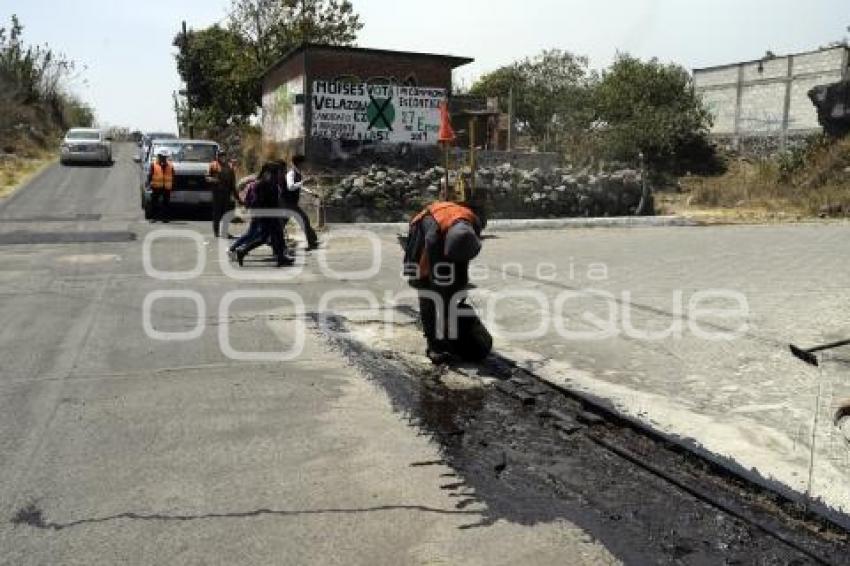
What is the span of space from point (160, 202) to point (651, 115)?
20.1 meters

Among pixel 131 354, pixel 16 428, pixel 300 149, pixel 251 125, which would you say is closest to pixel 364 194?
pixel 300 149

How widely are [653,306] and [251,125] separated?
27.5 metres

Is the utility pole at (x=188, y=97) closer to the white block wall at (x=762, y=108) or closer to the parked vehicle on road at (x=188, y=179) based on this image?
the parked vehicle on road at (x=188, y=179)

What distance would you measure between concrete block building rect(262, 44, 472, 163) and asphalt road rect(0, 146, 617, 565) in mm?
12621

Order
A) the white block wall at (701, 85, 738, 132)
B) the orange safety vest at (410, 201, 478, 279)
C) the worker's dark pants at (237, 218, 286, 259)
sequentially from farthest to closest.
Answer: the white block wall at (701, 85, 738, 132)
the worker's dark pants at (237, 218, 286, 259)
the orange safety vest at (410, 201, 478, 279)

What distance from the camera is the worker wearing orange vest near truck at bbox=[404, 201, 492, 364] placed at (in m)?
6.23

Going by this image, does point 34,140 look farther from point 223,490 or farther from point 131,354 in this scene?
point 223,490

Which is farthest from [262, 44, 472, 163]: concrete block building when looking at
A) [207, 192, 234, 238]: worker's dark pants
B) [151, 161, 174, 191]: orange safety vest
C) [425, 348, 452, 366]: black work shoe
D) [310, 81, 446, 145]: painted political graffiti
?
[425, 348, 452, 366]: black work shoe

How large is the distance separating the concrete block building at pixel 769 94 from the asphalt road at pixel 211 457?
2965cm

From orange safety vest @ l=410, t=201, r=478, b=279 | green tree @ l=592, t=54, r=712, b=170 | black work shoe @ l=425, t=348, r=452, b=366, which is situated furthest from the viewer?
green tree @ l=592, t=54, r=712, b=170

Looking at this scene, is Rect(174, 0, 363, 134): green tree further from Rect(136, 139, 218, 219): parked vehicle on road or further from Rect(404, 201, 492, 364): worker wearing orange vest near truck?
Rect(404, 201, 492, 364): worker wearing orange vest near truck

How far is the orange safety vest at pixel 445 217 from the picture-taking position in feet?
20.0

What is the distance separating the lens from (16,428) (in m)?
4.80

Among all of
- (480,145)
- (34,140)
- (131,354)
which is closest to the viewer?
(131,354)
